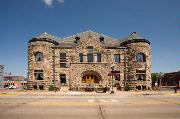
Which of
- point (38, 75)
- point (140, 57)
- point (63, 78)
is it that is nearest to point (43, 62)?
point (38, 75)

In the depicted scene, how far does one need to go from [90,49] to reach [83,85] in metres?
7.61

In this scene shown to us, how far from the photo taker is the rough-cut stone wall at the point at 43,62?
40.6 meters

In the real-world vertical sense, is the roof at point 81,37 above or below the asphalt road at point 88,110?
above

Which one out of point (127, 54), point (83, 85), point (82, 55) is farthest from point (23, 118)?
point (127, 54)

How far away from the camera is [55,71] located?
41812 millimetres

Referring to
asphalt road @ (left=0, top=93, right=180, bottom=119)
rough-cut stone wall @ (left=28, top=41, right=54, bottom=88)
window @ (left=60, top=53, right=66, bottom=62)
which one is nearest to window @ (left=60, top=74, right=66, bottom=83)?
rough-cut stone wall @ (left=28, top=41, right=54, bottom=88)

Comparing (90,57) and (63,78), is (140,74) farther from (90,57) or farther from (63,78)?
(63,78)

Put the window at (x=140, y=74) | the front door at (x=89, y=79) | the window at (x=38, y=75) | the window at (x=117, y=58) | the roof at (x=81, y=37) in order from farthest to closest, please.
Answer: the window at (x=117, y=58) → the roof at (x=81, y=37) → the front door at (x=89, y=79) → the window at (x=140, y=74) → the window at (x=38, y=75)

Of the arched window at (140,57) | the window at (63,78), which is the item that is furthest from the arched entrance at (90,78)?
the arched window at (140,57)

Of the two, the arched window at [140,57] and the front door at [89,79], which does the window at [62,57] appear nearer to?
the front door at [89,79]

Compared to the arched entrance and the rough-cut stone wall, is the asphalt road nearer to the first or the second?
the rough-cut stone wall

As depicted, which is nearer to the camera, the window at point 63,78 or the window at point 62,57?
the window at point 63,78

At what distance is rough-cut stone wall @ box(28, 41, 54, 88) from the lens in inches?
1597

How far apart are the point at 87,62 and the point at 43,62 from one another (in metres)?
8.78
